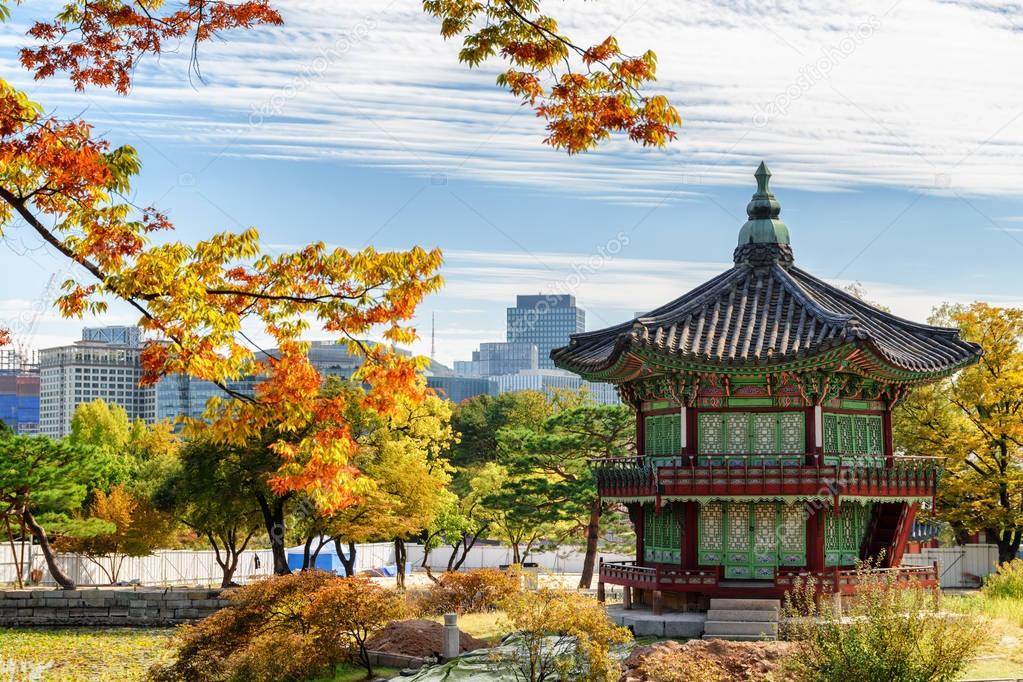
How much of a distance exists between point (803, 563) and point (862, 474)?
2276 mm

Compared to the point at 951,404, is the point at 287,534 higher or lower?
lower

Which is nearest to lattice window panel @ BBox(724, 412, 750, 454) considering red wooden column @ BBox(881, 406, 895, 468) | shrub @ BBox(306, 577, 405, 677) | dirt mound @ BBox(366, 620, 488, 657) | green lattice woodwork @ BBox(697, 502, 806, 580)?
green lattice woodwork @ BBox(697, 502, 806, 580)

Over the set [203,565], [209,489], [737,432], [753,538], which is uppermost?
[737,432]

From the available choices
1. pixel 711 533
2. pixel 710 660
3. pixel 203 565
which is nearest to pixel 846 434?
pixel 711 533

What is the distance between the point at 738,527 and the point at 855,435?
136 inches

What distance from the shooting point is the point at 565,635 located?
1939 cm

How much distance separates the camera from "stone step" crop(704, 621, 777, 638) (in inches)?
952

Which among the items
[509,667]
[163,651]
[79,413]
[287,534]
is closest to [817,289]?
[509,667]

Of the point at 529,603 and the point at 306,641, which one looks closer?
the point at 529,603

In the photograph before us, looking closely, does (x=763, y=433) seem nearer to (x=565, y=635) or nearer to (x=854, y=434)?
(x=854, y=434)

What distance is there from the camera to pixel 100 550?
45.8 meters

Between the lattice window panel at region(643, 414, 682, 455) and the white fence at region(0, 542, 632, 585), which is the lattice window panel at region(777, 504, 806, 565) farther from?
the white fence at region(0, 542, 632, 585)

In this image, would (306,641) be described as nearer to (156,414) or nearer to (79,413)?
(79,413)

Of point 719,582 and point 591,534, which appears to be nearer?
point 719,582
